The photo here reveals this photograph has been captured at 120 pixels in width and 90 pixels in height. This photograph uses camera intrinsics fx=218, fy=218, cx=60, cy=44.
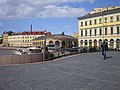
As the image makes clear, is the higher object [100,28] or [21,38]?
[21,38]

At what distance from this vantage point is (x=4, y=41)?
180 m

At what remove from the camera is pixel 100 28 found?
7200 centimetres

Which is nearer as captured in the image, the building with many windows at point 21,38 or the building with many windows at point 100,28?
the building with many windows at point 100,28

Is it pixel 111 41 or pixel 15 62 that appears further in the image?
pixel 111 41

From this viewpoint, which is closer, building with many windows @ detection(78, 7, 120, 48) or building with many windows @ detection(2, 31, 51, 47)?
building with many windows @ detection(78, 7, 120, 48)

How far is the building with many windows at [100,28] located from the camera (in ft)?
217

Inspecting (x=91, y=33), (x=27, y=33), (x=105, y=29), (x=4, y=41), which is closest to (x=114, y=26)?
(x=105, y=29)

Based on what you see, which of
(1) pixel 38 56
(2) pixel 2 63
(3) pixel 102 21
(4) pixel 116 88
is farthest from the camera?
(3) pixel 102 21

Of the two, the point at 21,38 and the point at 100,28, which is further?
the point at 21,38

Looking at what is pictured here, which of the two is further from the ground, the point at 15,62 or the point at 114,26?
the point at 114,26

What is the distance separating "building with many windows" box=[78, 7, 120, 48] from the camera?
217 feet

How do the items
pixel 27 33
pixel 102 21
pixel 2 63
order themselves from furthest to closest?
pixel 27 33
pixel 102 21
pixel 2 63

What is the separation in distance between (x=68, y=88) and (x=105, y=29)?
202ft

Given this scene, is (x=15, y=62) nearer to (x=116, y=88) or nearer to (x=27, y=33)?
(x=116, y=88)
